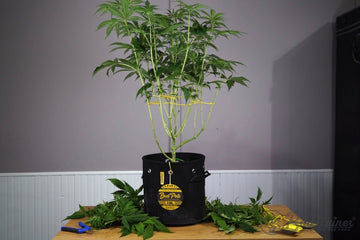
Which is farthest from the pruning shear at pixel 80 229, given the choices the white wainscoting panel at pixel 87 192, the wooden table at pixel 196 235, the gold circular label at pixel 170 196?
the white wainscoting panel at pixel 87 192

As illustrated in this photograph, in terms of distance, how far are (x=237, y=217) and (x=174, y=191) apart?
0.81ft

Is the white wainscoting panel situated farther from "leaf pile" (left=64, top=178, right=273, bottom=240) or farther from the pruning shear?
the pruning shear

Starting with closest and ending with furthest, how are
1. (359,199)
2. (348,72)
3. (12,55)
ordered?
(359,199)
(348,72)
(12,55)

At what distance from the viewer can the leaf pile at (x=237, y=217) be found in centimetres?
123

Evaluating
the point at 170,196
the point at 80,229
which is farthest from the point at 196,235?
the point at 80,229

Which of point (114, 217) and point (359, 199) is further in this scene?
point (359, 199)

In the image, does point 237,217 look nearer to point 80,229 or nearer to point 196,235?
point 196,235

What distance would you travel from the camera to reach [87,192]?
245 cm

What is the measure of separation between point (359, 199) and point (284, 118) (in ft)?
2.36

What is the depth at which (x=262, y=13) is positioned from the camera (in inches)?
98.4

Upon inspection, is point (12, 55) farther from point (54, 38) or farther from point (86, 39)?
point (86, 39)

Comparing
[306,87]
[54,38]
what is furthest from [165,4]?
[306,87]

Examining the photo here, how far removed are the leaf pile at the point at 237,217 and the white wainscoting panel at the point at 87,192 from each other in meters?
1.09

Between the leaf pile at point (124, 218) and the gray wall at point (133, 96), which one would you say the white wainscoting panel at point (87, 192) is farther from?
the leaf pile at point (124, 218)
